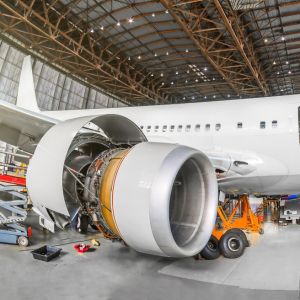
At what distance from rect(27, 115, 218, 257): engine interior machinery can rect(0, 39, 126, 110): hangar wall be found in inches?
676

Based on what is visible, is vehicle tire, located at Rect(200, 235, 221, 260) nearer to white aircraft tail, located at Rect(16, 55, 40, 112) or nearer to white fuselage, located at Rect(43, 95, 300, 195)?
white fuselage, located at Rect(43, 95, 300, 195)

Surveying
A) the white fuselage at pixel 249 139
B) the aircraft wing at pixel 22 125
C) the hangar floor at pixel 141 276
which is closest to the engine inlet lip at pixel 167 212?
the hangar floor at pixel 141 276

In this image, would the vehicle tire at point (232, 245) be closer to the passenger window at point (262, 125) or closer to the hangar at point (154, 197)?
the hangar at point (154, 197)

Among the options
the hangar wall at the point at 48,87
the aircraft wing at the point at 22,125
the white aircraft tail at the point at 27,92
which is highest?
the hangar wall at the point at 48,87

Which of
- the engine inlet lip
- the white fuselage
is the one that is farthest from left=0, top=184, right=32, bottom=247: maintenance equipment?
the white fuselage

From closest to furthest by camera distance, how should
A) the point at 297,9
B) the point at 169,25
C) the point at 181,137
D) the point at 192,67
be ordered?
the point at 181,137
the point at 297,9
the point at 169,25
the point at 192,67

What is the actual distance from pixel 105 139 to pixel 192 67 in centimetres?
1911

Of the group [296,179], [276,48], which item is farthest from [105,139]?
[276,48]

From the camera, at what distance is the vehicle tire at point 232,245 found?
5504mm

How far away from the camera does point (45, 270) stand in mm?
Result: 4410

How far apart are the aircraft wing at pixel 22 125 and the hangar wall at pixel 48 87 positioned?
14.6m

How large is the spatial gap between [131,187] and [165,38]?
16509mm

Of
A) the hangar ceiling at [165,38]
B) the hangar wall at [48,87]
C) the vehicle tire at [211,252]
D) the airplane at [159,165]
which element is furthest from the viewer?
the hangar wall at [48,87]

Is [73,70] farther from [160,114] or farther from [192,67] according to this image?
[160,114]
